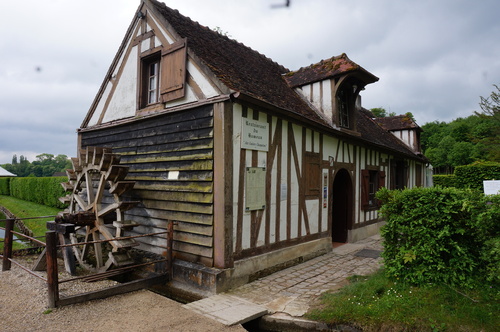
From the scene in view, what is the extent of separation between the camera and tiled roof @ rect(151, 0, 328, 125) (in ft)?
18.9

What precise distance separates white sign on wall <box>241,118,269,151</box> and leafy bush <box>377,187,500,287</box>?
2.41m

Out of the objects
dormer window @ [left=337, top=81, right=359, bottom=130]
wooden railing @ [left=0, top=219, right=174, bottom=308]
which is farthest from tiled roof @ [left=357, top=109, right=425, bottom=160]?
wooden railing @ [left=0, top=219, right=174, bottom=308]

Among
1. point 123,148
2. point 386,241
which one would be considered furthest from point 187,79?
point 386,241

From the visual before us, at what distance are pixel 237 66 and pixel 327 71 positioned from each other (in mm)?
2616

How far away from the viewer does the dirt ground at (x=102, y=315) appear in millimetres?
3771

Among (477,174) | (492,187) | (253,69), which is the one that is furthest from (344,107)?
(477,174)

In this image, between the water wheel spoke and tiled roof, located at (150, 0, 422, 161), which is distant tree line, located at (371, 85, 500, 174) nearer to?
tiled roof, located at (150, 0, 422, 161)

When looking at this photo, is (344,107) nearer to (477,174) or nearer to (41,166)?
(477,174)

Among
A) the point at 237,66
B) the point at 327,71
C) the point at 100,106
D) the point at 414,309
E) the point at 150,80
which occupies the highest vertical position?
the point at 327,71

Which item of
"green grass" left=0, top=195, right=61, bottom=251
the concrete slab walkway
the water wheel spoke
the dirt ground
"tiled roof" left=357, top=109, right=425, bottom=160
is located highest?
"tiled roof" left=357, top=109, right=425, bottom=160

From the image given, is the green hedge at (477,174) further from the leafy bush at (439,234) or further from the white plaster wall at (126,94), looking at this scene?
the white plaster wall at (126,94)

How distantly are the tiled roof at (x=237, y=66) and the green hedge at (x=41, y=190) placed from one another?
1335 cm

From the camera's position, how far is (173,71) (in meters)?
5.96

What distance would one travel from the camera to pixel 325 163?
7680mm
